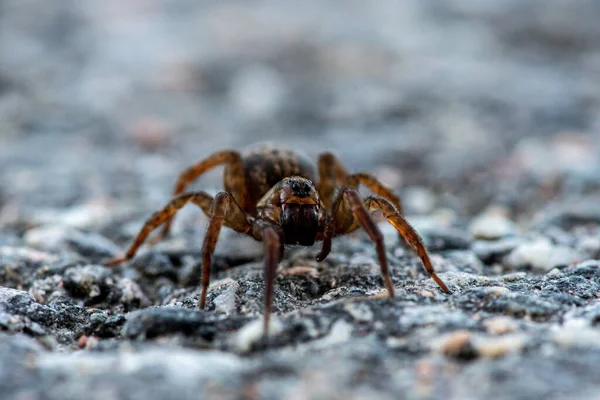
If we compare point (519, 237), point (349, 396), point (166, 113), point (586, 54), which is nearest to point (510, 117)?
point (586, 54)

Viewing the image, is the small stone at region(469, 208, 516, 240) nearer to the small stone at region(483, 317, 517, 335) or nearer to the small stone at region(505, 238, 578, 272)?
the small stone at region(505, 238, 578, 272)

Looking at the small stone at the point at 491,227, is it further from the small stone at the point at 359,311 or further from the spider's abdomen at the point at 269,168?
the small stone at the point at 359,311

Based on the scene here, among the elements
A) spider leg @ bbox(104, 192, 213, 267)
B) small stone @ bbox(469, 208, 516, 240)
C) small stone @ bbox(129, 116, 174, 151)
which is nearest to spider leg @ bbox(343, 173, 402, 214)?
small stone @ bbox(469, 208, 516, 240)

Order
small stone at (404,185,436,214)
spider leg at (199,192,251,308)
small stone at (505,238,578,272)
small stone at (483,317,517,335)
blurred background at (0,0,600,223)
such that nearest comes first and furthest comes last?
1. small stone at (483,317,517,335)
2. spider leg at (199,192,251,308)
3. small stone at (505,238,578,272)
4. small stone at (404,185,436,214)
5. blurred background at (0,0,600,223)

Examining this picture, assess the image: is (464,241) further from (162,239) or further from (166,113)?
(166,113)

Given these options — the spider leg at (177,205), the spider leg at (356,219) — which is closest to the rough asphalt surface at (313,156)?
the spider leg at (356,219)

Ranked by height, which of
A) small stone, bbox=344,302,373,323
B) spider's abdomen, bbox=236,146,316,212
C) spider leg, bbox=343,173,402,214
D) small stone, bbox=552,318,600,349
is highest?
spider's abdomen, bbox=236,146,316,212

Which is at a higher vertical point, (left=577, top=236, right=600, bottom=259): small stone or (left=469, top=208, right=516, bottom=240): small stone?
(left=469, top=208, right=516, bottom=240): small stone

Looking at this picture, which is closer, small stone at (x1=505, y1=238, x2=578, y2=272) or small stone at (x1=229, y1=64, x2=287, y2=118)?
small stone at (x1=505, y1=238, x2=578, y2=272)

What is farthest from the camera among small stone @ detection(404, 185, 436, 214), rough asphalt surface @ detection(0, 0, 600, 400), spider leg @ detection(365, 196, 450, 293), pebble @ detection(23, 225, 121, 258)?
small stone @ detection(404, 185, 436, 214)
